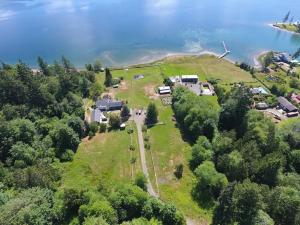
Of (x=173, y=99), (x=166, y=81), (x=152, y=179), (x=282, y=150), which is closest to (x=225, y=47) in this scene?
(x=166, y=81)

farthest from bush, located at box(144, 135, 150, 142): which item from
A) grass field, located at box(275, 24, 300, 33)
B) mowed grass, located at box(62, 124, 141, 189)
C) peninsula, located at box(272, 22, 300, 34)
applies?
grass field, located at box(275, 24, 300, 33)

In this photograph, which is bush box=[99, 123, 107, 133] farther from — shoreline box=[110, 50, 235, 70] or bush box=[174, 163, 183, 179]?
shoreline box=[110, 50, 235, 70]

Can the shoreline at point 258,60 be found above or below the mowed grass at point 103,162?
below

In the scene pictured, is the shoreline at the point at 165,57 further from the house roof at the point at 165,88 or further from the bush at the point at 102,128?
the bush at the point at 102,128

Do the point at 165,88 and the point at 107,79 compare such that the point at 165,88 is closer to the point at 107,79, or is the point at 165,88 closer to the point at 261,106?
the point at 107,79

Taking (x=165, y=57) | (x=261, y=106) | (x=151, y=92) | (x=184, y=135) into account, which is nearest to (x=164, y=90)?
(x=151, y=92)

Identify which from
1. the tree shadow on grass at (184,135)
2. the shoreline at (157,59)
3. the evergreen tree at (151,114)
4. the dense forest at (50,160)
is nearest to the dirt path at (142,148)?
the evergreen tree at (151,114)
